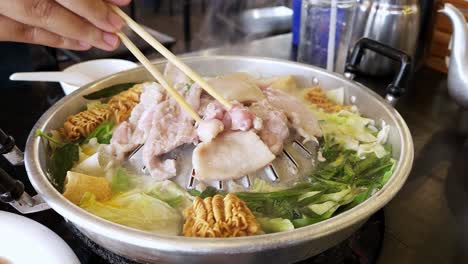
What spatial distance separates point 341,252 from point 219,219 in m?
0.42

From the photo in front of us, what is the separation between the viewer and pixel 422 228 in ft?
4.65

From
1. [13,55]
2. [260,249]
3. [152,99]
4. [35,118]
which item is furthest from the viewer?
[13,55]

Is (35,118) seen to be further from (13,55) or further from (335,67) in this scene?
(335,67)

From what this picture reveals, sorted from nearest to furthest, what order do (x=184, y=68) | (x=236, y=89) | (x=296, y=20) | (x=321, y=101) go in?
(x=184, y=68), (x=236, y=89), (x=321, y=101), (x=296, y=20)

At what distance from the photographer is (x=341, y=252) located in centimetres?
126

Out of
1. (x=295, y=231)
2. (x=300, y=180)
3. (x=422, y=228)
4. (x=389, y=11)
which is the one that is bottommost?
(x=422, y=228)

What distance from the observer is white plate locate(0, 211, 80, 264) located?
1036 millimetres

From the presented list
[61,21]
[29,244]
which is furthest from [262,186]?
[61,21]

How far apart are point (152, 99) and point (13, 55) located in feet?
5.35

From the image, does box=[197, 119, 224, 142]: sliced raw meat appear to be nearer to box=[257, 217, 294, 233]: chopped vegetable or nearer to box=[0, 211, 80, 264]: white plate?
box=[257, 217, 294, 233]: chopped vegetable

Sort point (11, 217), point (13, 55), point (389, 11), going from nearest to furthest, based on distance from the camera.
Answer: point (11, 217)
point (389, 11)
point (13, 55)

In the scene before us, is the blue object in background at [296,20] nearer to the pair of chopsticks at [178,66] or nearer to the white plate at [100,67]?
the white plate at [100,67]

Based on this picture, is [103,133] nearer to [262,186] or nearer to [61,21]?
[61,21]

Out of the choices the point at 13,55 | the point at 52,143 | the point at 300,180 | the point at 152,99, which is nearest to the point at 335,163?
the point at 300,180
